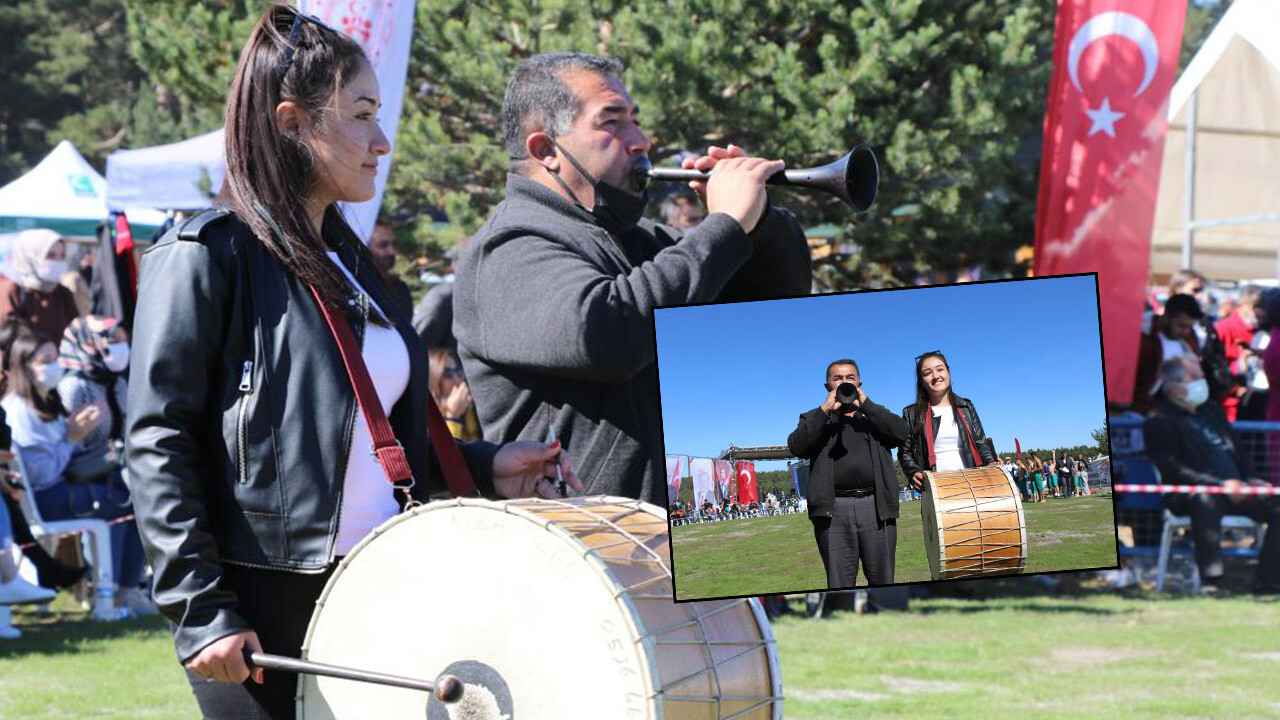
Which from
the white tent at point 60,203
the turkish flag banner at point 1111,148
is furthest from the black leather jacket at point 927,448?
the white tent at point 60,203

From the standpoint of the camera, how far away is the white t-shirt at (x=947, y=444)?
2.14 m

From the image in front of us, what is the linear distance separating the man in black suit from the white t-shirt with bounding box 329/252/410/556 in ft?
2.85

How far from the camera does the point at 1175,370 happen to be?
9.77m

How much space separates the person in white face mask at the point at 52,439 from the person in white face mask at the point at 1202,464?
6.36 metres

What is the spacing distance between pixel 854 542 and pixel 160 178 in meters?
10.6

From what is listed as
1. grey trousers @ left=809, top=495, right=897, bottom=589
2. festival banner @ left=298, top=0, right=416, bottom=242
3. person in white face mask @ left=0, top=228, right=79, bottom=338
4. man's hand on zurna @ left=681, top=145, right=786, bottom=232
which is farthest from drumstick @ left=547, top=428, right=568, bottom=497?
person in white face mask @ left=0, top=228, right=79, bottom=338

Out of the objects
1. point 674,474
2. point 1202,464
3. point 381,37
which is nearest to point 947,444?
point 674,474

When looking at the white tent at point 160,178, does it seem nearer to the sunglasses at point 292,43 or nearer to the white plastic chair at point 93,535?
the white plastic chair at point 93,535

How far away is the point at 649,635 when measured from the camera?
2.47 meters

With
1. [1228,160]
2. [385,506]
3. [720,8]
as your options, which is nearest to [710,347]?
[385,506]

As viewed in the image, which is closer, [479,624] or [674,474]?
[674,474]

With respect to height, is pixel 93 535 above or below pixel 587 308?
below

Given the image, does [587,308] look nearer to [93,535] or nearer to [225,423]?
[225,423]

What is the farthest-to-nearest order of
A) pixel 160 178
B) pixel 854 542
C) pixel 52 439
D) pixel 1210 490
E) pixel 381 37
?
pixel 160 178 < pixel 1210 490 < pixel 52 439 < pixel 381 37 < pixel 854 542
